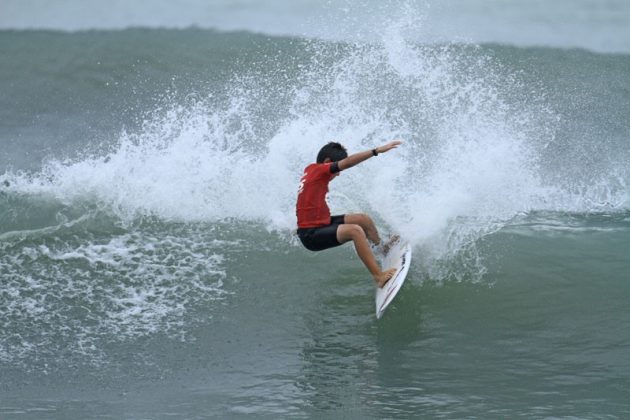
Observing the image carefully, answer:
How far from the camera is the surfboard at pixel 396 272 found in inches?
319

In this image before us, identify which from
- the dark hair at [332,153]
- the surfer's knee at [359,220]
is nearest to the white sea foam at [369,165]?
the surfer's knee at [359,220]

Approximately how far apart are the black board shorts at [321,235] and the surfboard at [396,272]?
22.7 inches

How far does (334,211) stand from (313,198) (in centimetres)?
218

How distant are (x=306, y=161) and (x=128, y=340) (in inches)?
138

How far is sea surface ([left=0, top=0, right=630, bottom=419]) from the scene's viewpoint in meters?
7.46

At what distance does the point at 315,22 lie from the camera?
16438 mm

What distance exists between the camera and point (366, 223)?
861 cm

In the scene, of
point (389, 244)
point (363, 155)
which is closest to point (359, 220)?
point (389, 244)

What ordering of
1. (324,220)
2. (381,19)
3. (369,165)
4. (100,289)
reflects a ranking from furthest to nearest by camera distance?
(381,19), (369,165), (100,289), (324,220)

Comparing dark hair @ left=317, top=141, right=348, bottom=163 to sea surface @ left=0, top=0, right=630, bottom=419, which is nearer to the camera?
sea surface @ left=0, top=0, right=630, bottom=419

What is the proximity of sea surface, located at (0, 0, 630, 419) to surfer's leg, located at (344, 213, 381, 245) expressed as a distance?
51cm

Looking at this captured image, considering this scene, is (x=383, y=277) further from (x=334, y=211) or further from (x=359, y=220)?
(x=334, y=211)

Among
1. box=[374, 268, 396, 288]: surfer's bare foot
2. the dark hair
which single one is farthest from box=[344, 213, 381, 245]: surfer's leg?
the dark hair

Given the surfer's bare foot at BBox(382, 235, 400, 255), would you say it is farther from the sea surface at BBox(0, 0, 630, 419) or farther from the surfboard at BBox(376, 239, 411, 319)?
the sea surface at BBox(0, 0, 630, 419)
